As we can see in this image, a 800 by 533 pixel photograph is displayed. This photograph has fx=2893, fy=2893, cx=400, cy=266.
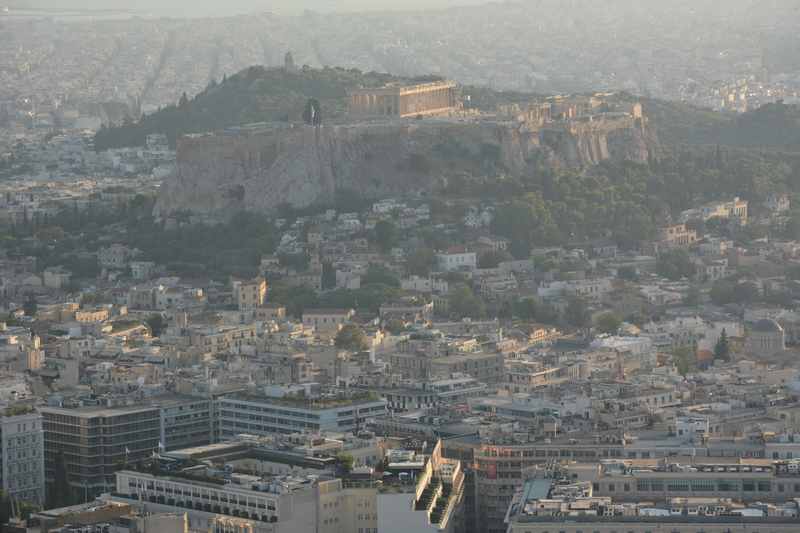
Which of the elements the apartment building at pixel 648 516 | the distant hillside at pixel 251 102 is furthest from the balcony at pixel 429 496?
the distant hillside at pixel 251 102

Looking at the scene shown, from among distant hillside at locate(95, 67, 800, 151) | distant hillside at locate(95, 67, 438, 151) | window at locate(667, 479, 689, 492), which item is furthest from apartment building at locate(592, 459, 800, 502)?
distant hillside at locate(95, 67, 800, 151)

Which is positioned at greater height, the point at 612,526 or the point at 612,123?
the point at 612,123

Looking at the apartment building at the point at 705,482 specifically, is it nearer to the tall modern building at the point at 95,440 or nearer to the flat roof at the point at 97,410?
the tall modern building at the point at 95,440

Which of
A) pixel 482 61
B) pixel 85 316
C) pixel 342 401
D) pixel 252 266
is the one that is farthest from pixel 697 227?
pixel 482 61

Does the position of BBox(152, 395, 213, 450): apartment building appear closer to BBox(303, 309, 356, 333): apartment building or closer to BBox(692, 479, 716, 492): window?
BBox(692, 479, 716, 492): window

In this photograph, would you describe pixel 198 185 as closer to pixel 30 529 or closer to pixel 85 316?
pixel 85 316

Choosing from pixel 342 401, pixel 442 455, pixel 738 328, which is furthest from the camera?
pixel 738 328
